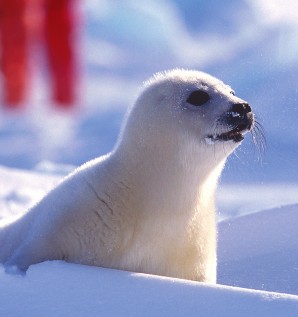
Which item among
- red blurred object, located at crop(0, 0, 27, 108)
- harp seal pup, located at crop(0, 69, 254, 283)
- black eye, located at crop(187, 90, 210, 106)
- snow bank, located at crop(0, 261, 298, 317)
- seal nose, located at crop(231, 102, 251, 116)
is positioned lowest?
red blurred object, located at crop(0, 0, 27, 108)

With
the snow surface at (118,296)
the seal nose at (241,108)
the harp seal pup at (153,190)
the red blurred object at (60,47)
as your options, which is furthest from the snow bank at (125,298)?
the red blurred object at (60,47)

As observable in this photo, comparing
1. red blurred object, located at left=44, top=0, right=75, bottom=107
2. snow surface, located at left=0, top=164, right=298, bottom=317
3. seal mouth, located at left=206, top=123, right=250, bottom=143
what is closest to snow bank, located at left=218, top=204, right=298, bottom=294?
seal mouth, located at left=206, top=123, right=250, bottom=143

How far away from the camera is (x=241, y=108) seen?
9.00ft

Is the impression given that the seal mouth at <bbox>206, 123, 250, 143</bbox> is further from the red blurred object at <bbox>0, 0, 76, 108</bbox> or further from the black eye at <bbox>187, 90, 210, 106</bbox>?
the red blurred object at <bbox>0, 0, 76, 108</bbox>

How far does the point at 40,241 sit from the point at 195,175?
2.65 feet

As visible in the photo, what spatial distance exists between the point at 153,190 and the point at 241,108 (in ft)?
1.90

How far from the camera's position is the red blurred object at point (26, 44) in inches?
11.2

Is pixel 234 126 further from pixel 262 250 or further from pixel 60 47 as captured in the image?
pixel 60 47

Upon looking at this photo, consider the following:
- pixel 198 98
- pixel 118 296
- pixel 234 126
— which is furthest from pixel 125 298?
pixel 198 98

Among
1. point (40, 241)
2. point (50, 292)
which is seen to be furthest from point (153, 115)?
point (50, 292)

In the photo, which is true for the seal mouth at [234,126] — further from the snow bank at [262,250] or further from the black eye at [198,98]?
the snow bank at [262,250]

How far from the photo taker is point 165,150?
9.37 ft

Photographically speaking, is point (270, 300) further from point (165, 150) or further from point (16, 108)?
point (16, 108)

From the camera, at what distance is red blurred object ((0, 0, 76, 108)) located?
285 millimetres
